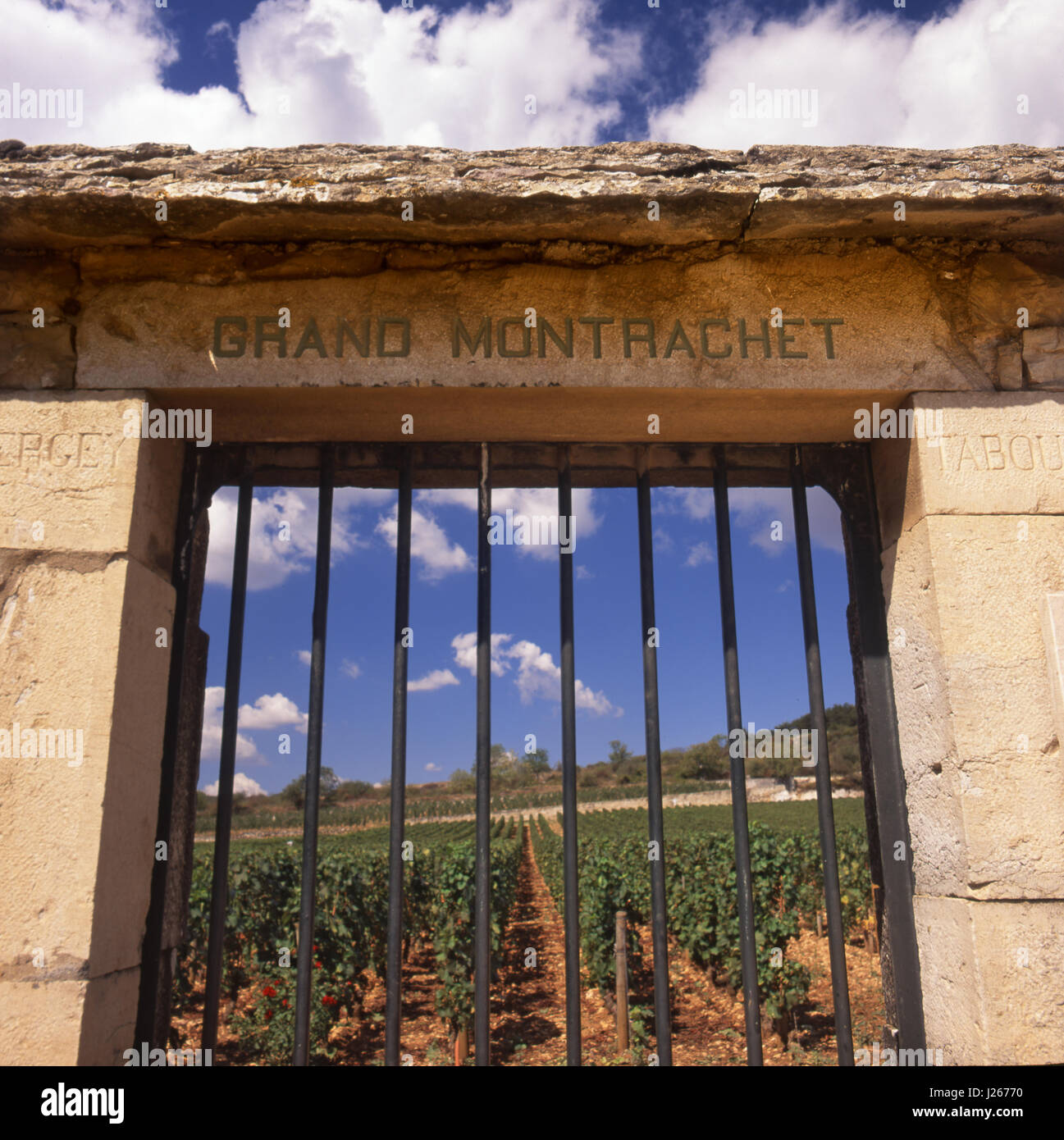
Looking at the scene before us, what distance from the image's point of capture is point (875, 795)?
265cm

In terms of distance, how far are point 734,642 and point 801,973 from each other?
19.3ft

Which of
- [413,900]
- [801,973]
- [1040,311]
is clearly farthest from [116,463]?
[413,900]

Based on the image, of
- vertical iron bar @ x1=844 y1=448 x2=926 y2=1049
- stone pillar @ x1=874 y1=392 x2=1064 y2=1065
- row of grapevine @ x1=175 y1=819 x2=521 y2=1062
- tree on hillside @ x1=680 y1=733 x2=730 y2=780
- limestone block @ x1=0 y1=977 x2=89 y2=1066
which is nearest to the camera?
limestone block @ x1=0 y1=977 x2=89 y2=1066

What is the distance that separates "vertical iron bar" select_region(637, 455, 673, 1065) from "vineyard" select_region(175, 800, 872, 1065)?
3325 mm

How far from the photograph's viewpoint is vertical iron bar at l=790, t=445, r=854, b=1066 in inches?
95.9

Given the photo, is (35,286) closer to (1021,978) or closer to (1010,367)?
(1010,367)

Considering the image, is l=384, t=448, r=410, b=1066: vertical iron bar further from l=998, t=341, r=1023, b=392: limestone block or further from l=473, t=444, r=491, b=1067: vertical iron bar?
l=998, t=341, r=1023, b=392: limestone block

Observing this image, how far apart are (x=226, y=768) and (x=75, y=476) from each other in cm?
98

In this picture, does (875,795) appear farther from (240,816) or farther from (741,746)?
(240,816)

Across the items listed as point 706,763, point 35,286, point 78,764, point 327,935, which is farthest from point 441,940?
point 706,763

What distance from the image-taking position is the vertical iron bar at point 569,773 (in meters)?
2.39

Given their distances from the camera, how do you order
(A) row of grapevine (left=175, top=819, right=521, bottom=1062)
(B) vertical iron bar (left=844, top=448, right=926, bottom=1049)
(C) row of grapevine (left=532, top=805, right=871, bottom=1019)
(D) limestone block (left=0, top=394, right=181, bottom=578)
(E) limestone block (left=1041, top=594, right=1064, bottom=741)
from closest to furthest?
(E) limestone block (left=1041, top=594, right=1064, bottom=741)
(D) limestone block (left=0, top=394, right=181, bottom=578)
(B) vertical iron bar (left=844, top=448, right=926, bottom=1049)
(A) row of grapevine (left=175, top=819, right=521, bottom=1062)
(C) row of grapevine (left=532, top=805, right=871, bottom=1019)

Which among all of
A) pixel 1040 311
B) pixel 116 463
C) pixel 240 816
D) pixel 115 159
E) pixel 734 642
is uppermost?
pixel 240 816

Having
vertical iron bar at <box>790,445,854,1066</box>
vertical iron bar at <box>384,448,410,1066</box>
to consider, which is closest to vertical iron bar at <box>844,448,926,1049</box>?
Answer: vertical iron bar at <box>790,445,854,1066</box>
